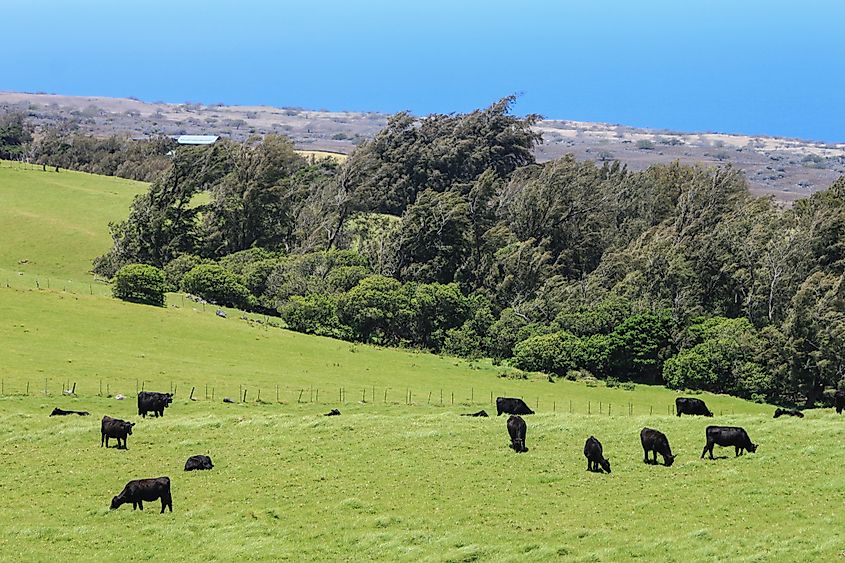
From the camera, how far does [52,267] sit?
288 feet

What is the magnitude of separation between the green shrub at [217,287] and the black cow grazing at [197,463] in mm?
47965

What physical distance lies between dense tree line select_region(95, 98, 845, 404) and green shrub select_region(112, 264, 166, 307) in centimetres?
784

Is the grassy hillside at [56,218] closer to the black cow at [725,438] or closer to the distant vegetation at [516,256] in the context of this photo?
the distant vegetation at [516,256]

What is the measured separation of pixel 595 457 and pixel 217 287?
52897 millimetres

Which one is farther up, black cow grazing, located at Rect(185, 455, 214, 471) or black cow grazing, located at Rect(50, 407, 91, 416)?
black cow grazing, located at Rect(185, 455, 214, 471)

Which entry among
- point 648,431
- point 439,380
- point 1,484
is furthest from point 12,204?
point 648,431

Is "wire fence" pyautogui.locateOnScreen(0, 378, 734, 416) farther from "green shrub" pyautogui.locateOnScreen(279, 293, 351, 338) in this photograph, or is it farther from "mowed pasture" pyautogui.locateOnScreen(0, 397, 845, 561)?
"green shrub" pyautogui.locateOnScreen(279, 293, 351, 338)

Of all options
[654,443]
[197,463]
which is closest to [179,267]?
[197,463]

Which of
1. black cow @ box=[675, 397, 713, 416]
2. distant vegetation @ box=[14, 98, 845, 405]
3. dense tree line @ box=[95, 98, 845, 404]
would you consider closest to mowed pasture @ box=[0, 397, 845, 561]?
black cow @ box=[675, 397, 713, 416]

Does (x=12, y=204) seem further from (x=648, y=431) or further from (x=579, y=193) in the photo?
(x=648, y=431)

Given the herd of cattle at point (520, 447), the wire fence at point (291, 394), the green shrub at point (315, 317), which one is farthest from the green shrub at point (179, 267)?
the herd of cattle at point (520, 447)

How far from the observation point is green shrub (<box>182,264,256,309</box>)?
2921 inches

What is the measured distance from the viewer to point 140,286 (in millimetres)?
66062

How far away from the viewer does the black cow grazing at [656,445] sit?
2556 cm
